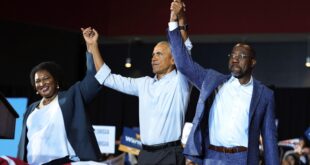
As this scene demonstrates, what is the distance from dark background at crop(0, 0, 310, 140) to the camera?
10492 millimetres

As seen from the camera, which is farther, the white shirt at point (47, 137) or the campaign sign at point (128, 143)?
the campaign sign at point (128, 143)

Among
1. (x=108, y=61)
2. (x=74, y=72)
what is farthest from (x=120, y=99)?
(x=74, y=72)

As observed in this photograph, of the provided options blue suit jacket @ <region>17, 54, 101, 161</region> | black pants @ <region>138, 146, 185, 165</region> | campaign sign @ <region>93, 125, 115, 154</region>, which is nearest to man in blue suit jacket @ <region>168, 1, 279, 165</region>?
black pants @ <region>138, 146, 185, 165</region>

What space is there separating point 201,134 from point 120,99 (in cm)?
1005

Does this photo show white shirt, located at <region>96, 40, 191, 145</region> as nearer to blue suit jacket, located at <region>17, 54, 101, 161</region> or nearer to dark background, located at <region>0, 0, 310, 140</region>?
blue suit jacket, located at <region>17, 54, 101, 161</region>

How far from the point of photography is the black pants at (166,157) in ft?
13.6

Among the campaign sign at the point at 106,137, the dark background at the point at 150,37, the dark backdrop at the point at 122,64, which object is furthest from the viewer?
the dark backdrop at the point at 122,64

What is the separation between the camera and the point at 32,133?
4004mm

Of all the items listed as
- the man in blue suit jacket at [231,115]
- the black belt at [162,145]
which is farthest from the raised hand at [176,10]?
the black belt at [162,145]

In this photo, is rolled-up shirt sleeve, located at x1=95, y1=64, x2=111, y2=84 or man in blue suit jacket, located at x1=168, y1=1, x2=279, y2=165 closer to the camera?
man in blue suit jacket, located at x1=168, y1=1, x2=279, y2=165

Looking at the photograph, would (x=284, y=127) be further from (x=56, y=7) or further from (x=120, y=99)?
(x=56, y=7)

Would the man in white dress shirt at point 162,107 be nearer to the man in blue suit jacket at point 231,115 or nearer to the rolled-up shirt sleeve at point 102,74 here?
the rolled-up shirt sleeve at point 102,74

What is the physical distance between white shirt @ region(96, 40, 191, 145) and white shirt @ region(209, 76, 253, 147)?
1.19 feet

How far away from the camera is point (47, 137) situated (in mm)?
3891
